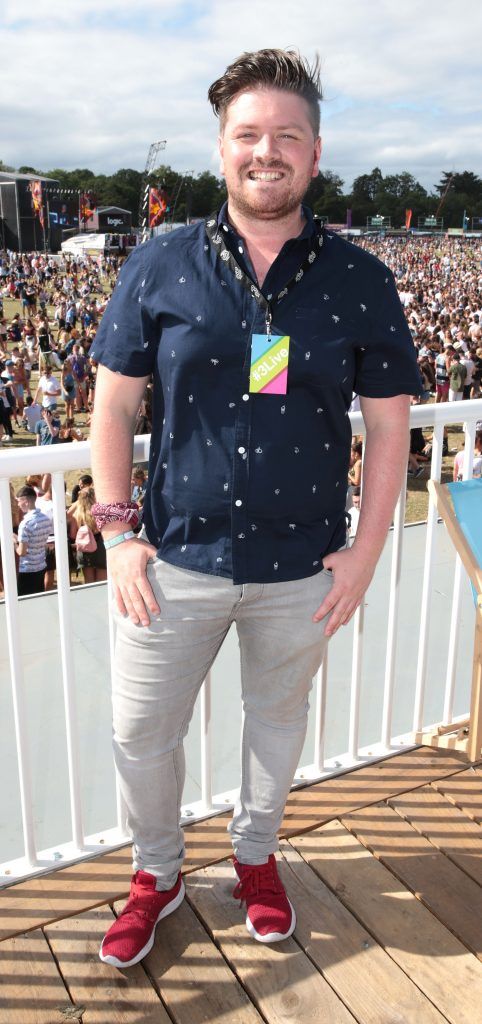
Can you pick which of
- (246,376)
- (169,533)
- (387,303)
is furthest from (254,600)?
(387,303)

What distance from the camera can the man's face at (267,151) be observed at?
1541 mm

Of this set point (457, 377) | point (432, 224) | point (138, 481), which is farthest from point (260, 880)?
point (432, 224)

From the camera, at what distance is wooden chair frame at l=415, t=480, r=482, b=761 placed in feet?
8.04

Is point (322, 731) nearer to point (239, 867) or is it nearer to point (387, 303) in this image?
point (239, 867)

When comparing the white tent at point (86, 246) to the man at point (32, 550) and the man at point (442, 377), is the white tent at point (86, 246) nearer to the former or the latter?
the man at point (442, 377)

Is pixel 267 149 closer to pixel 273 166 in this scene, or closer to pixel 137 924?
pixel 273 166

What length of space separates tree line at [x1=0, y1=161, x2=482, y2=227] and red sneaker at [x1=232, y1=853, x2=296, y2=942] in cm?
10635

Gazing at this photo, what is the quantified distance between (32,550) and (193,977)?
525 centimetres

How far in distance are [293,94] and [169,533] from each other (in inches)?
35.9

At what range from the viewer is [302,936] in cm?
200

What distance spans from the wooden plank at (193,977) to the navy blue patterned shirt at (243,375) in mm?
971

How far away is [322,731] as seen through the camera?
2488 millimetres

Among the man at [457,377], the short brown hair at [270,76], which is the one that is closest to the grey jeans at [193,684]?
the short brown hair at [270,76]

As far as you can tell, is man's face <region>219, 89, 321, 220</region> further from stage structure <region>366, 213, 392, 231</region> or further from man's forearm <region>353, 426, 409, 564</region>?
stage structure <region>366, 213, 392, 231</region>
